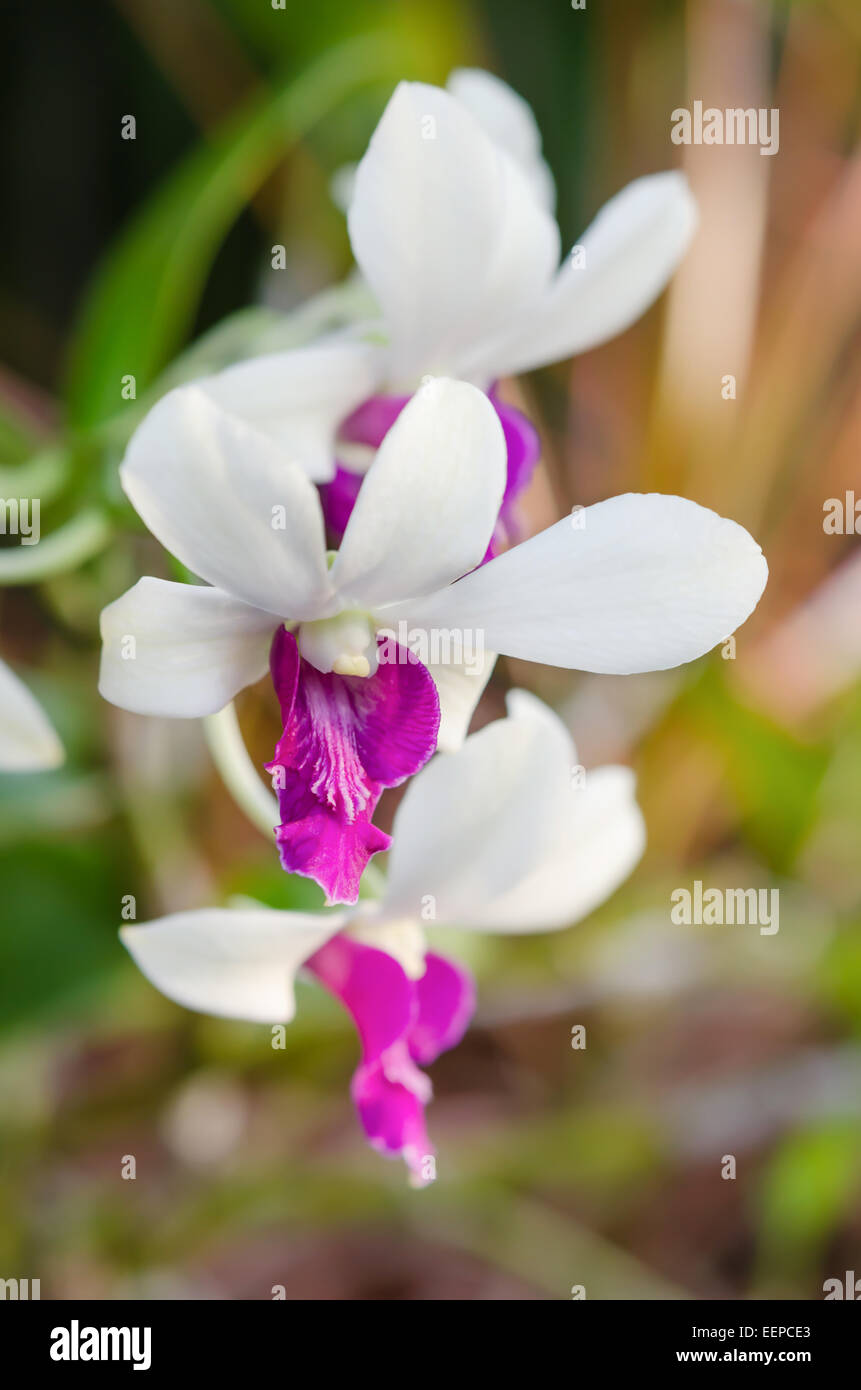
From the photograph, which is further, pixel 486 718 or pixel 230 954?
pixel 486 718

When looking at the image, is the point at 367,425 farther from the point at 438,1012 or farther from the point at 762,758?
the point at 762,758

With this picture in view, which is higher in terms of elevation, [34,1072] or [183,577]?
[183,577]

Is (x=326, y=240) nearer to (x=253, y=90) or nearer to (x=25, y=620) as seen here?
(x=253, y=90)

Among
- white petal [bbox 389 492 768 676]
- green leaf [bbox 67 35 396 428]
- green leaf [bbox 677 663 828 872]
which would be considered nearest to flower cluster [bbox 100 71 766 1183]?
white petal [bbox 389 492 768 676]

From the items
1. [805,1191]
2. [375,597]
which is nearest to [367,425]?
[375,597]

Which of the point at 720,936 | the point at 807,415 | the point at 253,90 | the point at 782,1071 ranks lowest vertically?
the point at 782,1071
